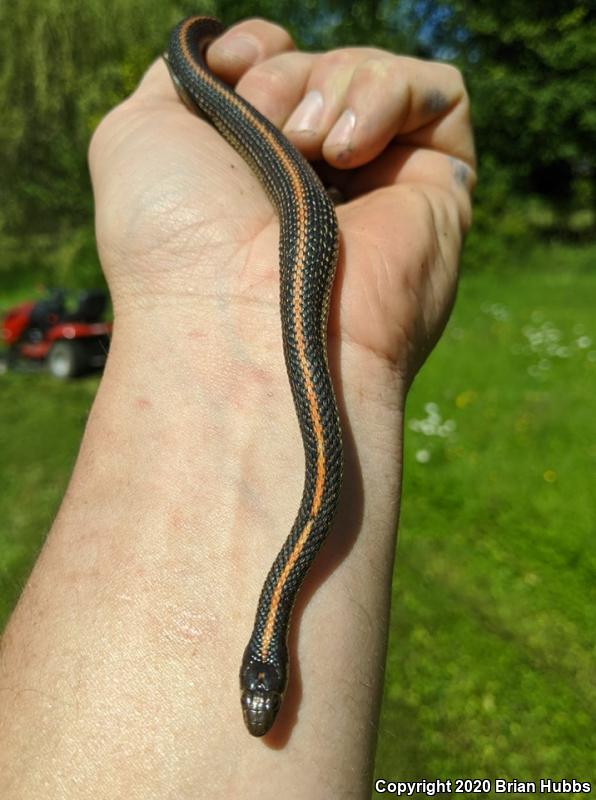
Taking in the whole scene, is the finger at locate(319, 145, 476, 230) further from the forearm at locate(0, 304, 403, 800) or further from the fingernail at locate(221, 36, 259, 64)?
the forearm at locate(0, 304, 403, 800)

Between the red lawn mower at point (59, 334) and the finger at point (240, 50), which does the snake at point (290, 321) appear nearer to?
the finger at point (240, 50)

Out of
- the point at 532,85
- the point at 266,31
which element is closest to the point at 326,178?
the point at 266,31

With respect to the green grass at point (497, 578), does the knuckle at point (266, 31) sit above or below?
above

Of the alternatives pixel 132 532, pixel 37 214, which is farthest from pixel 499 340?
pixel 37 214

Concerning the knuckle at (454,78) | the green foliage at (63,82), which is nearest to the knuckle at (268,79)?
the knuckle at (454,78)

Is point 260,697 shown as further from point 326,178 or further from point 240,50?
point 240,50

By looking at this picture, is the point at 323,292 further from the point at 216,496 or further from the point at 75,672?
the point at 75,672

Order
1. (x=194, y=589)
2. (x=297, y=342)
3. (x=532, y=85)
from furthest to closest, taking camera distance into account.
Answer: (x=532, y=85) → (x=297, y=342) → (x=194, y=589)
